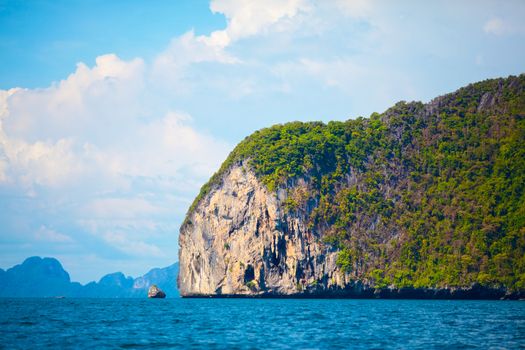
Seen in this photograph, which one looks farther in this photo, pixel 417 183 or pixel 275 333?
pixel 417 183

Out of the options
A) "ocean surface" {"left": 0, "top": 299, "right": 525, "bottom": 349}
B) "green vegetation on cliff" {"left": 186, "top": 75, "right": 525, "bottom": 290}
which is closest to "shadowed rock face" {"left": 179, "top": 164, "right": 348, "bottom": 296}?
"green vegetation on cliff" {"left": 186, "top": 75, "right": 525, "bottom": 290}

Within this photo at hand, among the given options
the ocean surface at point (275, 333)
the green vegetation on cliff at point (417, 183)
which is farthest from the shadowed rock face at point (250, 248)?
the ocean surface at point (275, 333)

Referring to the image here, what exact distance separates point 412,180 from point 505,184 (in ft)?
65.5

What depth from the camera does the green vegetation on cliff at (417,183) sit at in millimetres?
108250

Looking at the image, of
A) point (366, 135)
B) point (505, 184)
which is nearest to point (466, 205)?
point (505, 184)

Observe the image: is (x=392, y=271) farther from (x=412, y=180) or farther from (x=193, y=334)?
(x=193, y=334)

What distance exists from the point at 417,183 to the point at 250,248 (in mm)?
37133

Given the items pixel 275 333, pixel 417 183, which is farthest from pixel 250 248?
pixel 275 333

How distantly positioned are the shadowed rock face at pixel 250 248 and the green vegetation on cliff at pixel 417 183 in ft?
9.12

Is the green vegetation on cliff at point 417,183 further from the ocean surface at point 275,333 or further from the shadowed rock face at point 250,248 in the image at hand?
the ocean surface at point 275,333

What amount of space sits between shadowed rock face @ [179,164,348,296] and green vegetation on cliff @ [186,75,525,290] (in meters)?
2.78

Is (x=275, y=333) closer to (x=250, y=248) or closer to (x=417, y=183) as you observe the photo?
(x=250, y=248)

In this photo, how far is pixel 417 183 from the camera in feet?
417

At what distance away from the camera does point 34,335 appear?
130 feet
